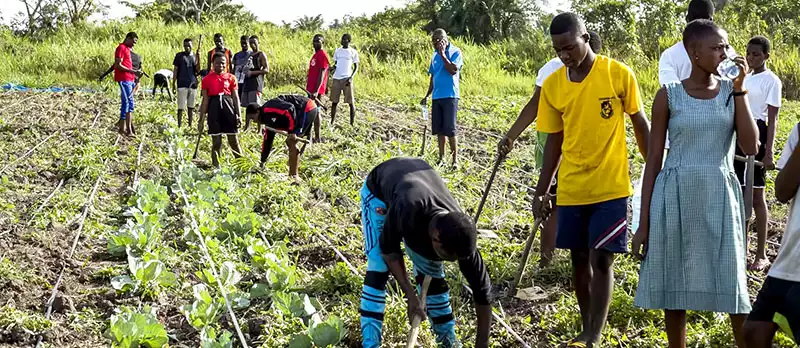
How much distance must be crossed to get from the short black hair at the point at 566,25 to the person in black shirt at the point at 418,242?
2.51 feet

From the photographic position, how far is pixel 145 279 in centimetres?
459

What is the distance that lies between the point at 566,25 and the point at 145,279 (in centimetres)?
263

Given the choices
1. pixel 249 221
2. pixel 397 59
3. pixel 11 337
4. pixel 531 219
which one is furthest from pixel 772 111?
pixel 397 59

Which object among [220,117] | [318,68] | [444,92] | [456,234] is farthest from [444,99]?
[456,234]

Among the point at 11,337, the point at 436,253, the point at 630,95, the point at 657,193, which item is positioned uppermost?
the point at 630,95

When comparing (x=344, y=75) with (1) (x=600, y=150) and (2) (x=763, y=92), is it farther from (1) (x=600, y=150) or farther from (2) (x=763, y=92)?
(1) (x=600, y=150)

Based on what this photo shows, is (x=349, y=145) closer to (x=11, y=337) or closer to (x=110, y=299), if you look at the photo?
(x=110, y=299)

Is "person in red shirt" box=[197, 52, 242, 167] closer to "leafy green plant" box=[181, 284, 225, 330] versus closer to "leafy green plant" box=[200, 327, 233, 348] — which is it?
"leafy green plant" box=[181, 284, 225, 330]

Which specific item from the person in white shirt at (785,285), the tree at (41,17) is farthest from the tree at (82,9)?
the person in white shirt at (785,285)

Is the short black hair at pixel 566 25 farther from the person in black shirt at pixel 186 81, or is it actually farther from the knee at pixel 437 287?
the person in black shirt at pixel 186 81

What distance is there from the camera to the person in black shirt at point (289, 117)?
755cm

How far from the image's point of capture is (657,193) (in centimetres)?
309

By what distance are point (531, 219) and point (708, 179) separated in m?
3.05

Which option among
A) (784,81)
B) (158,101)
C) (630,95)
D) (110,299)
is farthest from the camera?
(784,81)
